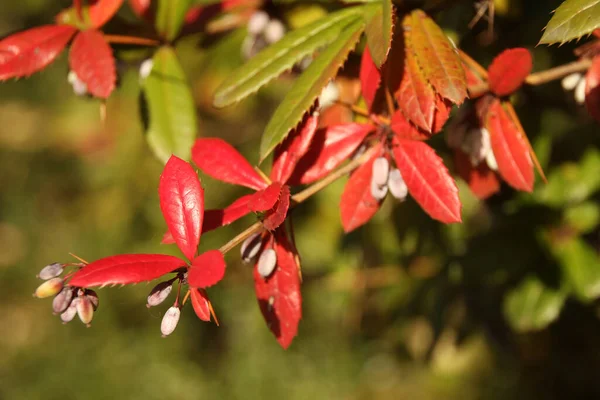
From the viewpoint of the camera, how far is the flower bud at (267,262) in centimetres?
68

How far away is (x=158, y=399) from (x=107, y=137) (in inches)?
44.6

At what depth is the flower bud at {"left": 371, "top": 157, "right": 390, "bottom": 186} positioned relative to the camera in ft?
2.25

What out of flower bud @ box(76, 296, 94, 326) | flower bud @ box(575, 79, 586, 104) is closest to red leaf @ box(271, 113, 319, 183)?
flower bud @ box(76, 296, 94, 326)

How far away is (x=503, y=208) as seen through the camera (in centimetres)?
107

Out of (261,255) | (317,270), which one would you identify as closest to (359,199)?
(261,255)

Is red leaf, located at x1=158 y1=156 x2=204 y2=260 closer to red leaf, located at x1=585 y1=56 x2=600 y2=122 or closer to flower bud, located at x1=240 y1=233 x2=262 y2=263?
flower bud, located at x1=240 y1=233 x2=262 y2=263

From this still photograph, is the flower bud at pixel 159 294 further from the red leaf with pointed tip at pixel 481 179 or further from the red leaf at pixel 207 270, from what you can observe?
the red leaf with pointed tip at pixel 481 179

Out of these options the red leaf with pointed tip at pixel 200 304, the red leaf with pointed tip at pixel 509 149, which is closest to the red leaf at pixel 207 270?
the red leaf with pointed tip at pixel 200 304

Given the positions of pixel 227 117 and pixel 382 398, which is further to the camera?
pixel 382 398

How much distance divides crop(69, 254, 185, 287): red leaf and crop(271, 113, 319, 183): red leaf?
0.15 metres

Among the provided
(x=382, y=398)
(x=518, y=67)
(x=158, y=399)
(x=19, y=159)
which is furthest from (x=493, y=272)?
(x=19, y=159)

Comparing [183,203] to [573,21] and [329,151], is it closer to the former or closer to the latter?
[329,151]

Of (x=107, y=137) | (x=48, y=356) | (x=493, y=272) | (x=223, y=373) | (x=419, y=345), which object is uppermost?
(x=493, y=272)

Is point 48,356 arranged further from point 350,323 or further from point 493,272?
point 493,272
